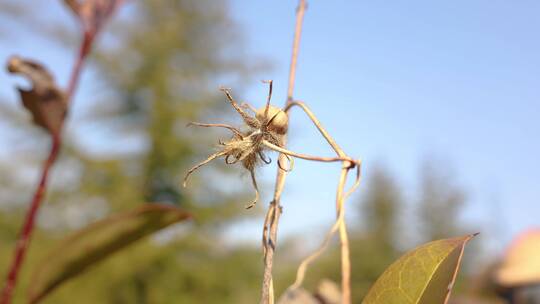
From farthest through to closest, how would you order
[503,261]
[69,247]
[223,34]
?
[223,34]
[503,261]
[69,247]

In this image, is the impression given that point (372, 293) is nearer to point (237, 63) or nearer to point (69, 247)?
point (69, 247)

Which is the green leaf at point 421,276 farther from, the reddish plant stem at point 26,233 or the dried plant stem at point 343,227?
the reddish plant stem at point 26,233

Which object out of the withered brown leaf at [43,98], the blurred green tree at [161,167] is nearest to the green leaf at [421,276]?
the withered brown leaf at [43,98]

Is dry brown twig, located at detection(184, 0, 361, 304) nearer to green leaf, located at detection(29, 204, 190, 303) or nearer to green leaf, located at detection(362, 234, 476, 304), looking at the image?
green leaf, located at detection(362, 234, 476, 304)

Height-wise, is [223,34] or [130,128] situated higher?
[223,34]

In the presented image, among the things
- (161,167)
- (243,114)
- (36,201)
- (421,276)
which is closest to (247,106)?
(243,114)

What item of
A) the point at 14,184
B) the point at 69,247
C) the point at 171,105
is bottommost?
the point at 14,184

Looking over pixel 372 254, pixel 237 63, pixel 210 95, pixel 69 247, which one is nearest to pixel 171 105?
pixel 210 95
